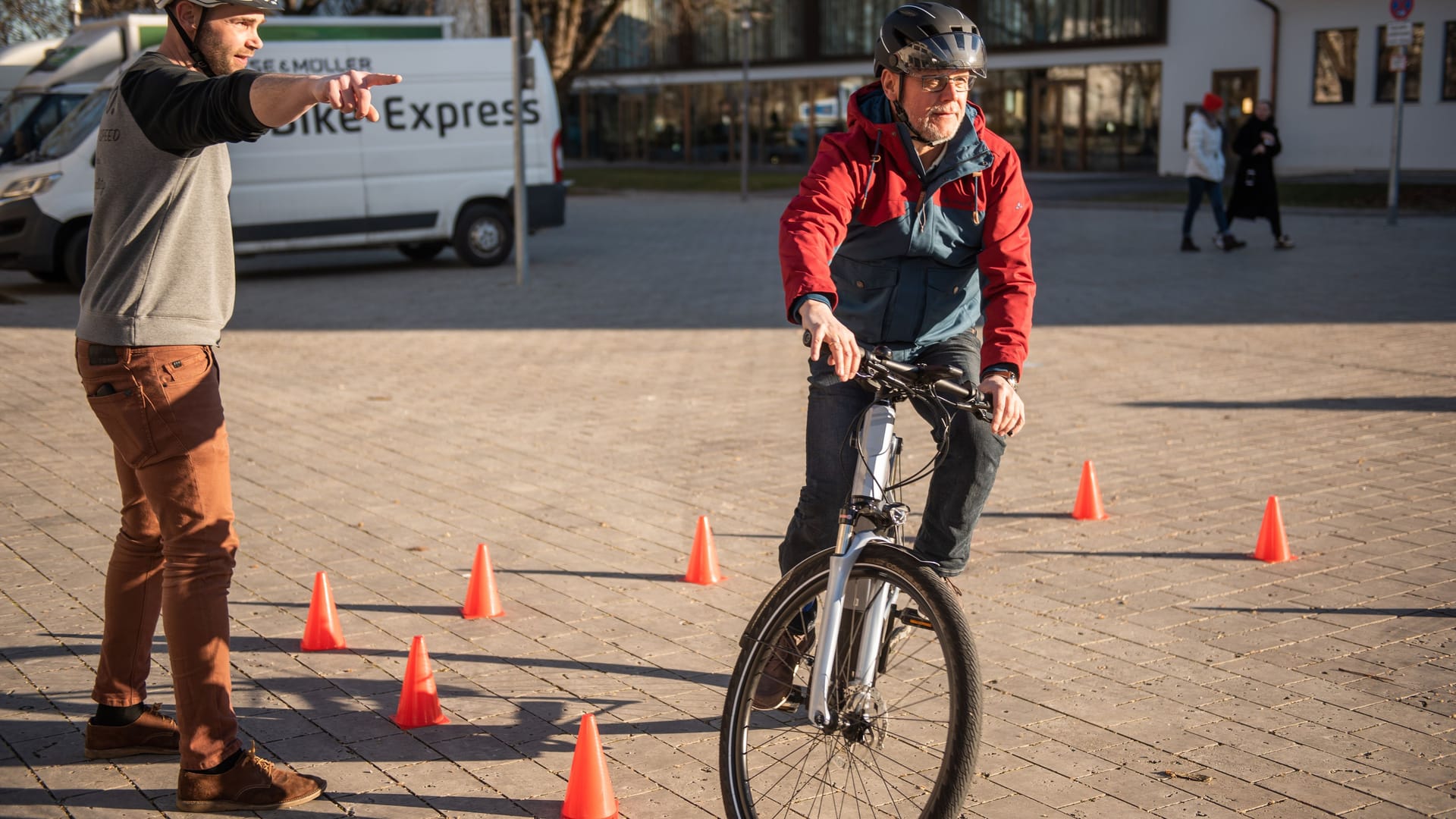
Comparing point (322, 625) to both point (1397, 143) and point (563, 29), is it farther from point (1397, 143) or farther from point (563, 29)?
point (563, 29)

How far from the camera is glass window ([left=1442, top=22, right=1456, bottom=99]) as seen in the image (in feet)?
105

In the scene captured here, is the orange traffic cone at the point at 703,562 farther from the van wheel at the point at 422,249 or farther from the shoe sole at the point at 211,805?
the van wheel at the point at 422,249

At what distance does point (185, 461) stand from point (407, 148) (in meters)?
14.2

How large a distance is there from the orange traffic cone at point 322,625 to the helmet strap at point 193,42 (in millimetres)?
2033

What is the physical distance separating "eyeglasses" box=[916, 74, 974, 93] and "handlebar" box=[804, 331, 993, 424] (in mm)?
757

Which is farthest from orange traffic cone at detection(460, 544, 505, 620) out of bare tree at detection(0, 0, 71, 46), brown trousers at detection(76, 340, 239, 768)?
bare tree at detection(0, 0, 71, 46)

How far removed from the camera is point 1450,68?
3231 cm

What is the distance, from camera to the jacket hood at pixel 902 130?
146 inches

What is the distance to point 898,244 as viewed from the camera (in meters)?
3.79

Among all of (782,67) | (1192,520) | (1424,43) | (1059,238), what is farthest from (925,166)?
(782,67)

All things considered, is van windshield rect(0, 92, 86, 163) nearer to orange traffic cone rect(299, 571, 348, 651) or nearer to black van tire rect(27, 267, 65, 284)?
black van tire rect(27, 267, 65, 284)

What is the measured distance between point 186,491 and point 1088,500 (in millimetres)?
4294

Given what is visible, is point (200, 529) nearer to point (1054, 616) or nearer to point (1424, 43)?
point (1054, 616)

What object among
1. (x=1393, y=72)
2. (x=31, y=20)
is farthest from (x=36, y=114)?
(x=1393, y=72)
